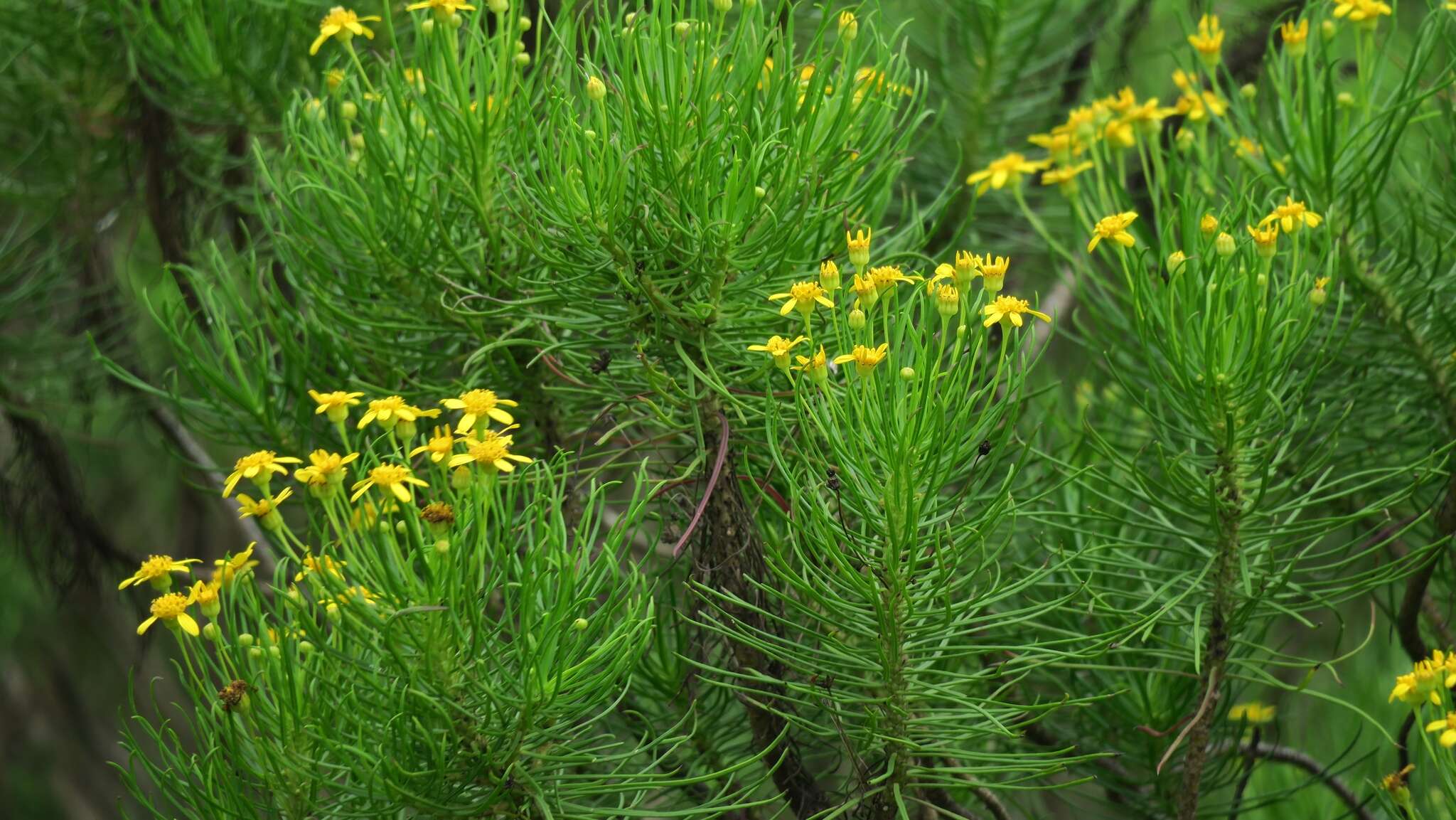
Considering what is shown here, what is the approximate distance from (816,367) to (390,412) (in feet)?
0.97

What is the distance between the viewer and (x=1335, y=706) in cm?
210

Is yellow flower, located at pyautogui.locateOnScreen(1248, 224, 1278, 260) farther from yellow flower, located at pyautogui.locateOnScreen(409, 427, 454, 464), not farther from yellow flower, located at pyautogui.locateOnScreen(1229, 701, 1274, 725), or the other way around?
yellow flower, located at pyautogui.locateOnScreen(409, 427, 454, 464)

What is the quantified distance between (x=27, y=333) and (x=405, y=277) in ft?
3.36

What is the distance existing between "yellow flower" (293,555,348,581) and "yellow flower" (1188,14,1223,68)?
101 cm

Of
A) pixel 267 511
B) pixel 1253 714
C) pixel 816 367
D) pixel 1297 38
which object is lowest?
pixel 1253 714

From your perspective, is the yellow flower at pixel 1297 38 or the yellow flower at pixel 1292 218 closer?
the yellow flower at pixel 1292 218

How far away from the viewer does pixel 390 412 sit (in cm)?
87

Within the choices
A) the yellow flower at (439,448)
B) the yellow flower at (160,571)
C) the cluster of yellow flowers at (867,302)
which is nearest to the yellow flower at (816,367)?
the cluster of yellow flowers at (867,302)

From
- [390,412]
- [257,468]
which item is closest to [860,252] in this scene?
[390,412]

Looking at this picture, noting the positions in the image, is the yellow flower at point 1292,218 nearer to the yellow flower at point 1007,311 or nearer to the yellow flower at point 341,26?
the yellow flower at point 1007,311

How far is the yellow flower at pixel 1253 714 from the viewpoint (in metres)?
1.27

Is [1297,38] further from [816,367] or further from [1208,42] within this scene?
[816,367]

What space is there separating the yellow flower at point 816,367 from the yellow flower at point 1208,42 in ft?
2.31

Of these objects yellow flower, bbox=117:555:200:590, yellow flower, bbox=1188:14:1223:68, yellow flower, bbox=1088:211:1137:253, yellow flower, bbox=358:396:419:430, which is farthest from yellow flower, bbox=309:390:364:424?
yellow flower, bbox=1188:14:1223:68
